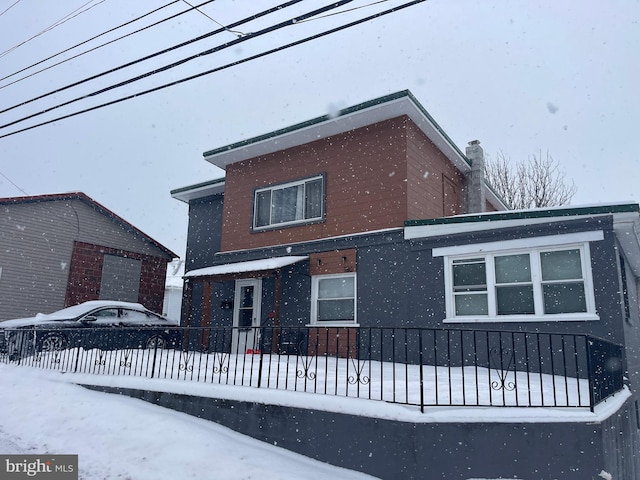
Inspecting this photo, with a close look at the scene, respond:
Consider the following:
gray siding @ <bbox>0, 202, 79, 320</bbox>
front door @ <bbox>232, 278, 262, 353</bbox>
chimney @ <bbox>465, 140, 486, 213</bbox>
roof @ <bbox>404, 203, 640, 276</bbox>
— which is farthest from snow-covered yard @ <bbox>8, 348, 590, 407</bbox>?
gray siding @ <bbox>0, 202, 79, 320</bbox>

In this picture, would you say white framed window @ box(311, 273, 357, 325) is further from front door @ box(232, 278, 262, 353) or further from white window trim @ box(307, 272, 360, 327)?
front door @ box(232, 278, 262, 353)

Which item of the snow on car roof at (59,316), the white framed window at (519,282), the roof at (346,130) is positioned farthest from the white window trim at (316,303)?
the snow on car roof at (59,316)

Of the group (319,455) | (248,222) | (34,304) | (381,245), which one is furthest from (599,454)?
(34,304)

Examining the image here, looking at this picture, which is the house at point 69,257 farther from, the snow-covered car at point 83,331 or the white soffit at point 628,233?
the white soffit at point 628,233

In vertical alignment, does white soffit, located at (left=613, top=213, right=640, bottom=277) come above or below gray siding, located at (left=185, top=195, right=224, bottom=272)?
below

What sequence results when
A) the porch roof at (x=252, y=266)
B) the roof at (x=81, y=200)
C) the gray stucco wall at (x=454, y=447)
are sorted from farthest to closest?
the roof at (x=81, y=200) < the porch roof at (x=252, y=266) < the gray stucco wall at (x=454, y=447)

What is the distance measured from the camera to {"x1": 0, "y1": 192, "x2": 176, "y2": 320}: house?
18.2 meters

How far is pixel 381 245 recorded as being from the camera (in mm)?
12094

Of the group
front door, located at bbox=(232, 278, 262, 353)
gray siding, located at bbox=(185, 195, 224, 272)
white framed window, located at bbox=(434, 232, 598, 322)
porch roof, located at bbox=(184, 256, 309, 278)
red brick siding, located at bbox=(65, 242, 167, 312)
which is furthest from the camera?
red brick siding, located at bbox=(65, 242, 167, 312)

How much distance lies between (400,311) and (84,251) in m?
15.2

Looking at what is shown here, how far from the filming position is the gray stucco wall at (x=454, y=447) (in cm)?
535

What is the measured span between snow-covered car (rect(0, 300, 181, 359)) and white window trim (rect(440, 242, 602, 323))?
286 inches

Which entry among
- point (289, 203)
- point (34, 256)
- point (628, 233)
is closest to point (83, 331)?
point (289, 203)

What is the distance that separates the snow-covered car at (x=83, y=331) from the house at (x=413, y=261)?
1.48 metres
